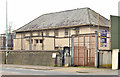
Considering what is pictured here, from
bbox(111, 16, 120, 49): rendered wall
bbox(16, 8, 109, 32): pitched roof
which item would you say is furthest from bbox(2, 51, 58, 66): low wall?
bbox(16, 8, 109, 32): pitched roof

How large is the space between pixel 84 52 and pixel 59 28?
19.9 meters

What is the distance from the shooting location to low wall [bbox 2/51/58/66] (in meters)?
32.3

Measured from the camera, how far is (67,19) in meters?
50.2

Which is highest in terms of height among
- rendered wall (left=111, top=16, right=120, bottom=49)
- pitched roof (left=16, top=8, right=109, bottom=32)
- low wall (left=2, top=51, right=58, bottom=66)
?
pitched roof (left=16, top=8, right=109, bottom=32)

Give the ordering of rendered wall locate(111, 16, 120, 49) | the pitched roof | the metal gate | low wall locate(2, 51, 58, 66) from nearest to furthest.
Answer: rendered wall locate(111, 16, 120, 49)
the metal gate
low wall locate(2, 51, 58, 66)
the pitched roof

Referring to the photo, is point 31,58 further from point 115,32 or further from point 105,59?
point 115,32

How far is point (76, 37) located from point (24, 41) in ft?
67.1

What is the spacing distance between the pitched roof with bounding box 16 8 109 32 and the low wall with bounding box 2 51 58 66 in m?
13.9

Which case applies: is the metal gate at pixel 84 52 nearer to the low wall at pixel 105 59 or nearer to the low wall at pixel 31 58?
the low wall at pixel 105 59

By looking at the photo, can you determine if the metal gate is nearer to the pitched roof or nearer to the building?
the building

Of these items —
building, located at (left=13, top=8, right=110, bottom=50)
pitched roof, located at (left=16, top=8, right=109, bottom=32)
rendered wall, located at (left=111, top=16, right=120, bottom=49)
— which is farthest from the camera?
pitched roof, located at (left=16, top=8, right=109, bottom=32)

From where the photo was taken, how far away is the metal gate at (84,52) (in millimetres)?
29038

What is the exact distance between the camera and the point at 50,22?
5353 cm

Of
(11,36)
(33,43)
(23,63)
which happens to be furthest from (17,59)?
(11,36)
